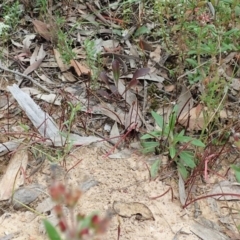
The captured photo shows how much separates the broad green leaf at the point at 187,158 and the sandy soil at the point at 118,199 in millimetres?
100

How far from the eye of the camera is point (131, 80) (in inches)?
95.7

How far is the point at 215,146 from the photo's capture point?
2.19m

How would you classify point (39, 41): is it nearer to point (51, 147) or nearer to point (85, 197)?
point (51, 147)

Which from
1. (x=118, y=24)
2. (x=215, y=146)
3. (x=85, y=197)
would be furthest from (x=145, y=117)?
(x=118, y=24)

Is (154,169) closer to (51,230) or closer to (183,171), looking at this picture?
(183,171)

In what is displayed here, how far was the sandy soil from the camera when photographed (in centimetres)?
191

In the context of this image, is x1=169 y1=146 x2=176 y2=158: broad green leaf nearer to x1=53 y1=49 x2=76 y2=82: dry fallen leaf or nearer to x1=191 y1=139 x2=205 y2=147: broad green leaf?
x1=191 y1=139 x2=205 y2=147: broad green leaf

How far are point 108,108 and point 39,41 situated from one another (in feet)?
2.22

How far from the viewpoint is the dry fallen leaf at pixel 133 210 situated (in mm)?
1965

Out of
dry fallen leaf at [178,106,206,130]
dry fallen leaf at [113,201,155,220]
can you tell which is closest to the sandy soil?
dry fallen leaf at [113,201,155,220]

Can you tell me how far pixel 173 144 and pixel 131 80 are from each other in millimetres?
456

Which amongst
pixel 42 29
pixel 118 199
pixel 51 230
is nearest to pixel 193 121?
pixel 118 199

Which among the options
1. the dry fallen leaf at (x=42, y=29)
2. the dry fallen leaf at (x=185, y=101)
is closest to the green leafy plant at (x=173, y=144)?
→ the dry fallen leaf at (x=185, y=101)

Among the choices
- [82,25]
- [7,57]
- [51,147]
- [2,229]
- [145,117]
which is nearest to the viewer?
[2,229]
